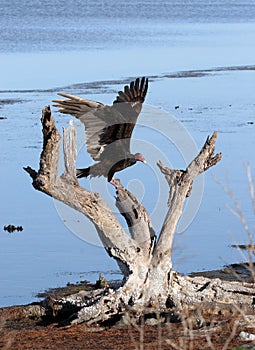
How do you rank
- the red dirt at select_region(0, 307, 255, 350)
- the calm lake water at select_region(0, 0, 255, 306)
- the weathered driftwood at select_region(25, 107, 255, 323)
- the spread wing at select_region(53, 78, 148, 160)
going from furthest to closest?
1. the calm lake water at select_region(0, 0, 255, 306)
2. the spread wing at select_region(53, 78, 148, 160)
3. the weathered driftwood at select_region(25, 107, 255, 323)
4. the red dirt at select_region(0, 307, 255, 350)

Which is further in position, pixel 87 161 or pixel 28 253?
pixel 87 161

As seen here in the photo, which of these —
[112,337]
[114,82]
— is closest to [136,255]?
[112,337]

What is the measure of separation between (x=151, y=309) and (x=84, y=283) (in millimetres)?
2109

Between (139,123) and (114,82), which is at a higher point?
(114,82)

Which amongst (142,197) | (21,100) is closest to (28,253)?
(142,197)

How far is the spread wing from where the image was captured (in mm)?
9109

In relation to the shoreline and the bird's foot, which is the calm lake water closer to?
the shoreline

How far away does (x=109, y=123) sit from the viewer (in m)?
9.21

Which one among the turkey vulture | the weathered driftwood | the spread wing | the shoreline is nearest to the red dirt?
the weathered driftwood

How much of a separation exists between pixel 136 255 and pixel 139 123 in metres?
11.0

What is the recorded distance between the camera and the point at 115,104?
9.26 meters

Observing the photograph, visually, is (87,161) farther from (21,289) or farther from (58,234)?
(21,289)

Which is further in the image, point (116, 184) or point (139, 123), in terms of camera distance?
point (139, 123)

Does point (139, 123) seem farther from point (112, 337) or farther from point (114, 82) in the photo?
point (112, 337)
